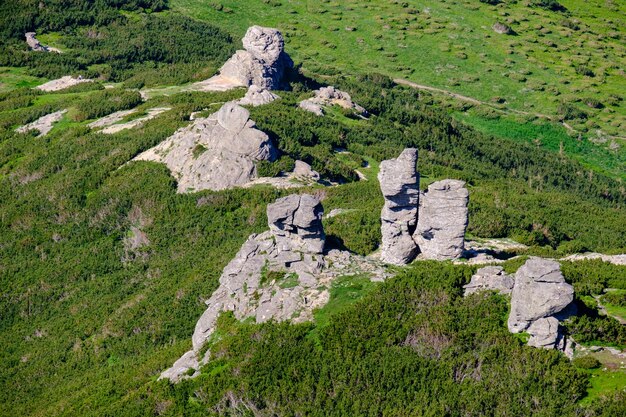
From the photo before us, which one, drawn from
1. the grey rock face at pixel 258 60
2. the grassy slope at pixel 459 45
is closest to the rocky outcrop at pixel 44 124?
the grey rock face at pixel 258 60

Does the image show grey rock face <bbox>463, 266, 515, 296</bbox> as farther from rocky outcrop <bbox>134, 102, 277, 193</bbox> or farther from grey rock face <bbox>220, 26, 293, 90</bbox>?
grey rock face <bbox>220, 26, 293, 90</bbox>

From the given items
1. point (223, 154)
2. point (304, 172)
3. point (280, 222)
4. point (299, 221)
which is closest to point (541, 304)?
point (299, 221)

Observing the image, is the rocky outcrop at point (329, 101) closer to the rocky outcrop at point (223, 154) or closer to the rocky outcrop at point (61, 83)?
the rocky outcrop at point (223, 154)

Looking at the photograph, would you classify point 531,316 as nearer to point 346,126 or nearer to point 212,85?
point 346,126

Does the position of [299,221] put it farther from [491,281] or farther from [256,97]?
[256,97]

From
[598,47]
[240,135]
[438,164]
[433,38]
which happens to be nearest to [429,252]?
[240,135]
